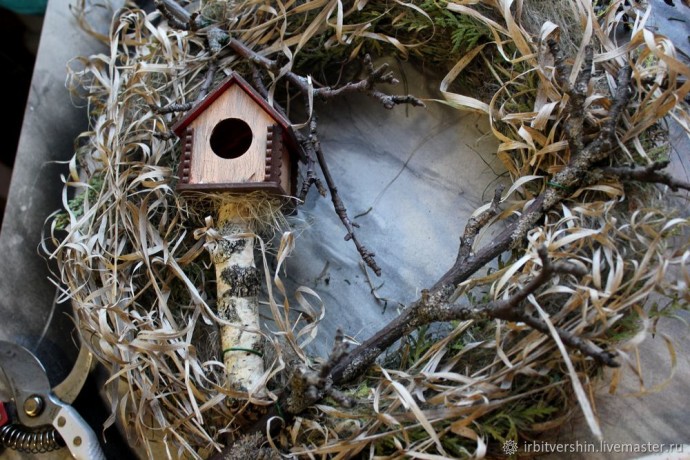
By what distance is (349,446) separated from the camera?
3.85 feet

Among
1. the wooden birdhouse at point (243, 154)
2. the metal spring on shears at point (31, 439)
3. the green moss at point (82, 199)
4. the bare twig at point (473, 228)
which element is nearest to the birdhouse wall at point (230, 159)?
the wooden birdhouse at point (243, 154)

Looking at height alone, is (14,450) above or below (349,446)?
below

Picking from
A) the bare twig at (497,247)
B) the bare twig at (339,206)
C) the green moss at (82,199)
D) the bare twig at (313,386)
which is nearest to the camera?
the bare twig at (313,386)

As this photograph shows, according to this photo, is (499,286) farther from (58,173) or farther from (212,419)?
(58,173)

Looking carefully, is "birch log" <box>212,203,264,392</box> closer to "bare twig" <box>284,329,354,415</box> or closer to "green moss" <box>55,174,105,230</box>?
"bare twig" <box>284,329,354,415</box>

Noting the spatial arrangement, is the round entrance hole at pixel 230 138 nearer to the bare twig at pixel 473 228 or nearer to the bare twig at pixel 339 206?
the bare twig at pixel 339 206

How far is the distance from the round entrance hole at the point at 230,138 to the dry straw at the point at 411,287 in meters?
0.10

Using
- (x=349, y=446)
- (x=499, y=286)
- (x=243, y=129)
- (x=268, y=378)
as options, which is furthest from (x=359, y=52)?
(x=349, y=446)

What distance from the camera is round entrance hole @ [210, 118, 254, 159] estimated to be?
4.80ft

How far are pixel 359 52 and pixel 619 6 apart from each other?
54 cm

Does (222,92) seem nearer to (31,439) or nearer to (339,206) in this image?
(339,206)

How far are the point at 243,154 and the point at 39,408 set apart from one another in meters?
0.68

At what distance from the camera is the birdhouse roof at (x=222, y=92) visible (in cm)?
134

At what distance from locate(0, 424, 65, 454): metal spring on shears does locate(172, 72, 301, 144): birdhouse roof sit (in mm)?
673
